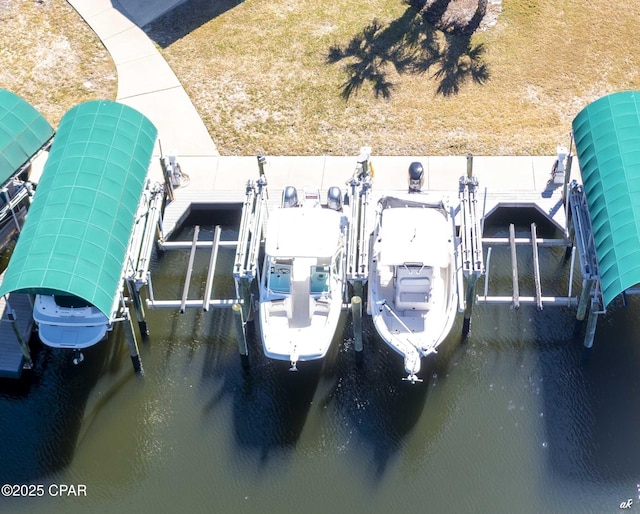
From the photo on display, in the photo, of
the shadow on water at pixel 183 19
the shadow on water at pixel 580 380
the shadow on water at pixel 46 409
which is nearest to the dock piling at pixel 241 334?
the shadow on water at pixel 46 409

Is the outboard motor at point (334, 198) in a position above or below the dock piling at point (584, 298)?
above

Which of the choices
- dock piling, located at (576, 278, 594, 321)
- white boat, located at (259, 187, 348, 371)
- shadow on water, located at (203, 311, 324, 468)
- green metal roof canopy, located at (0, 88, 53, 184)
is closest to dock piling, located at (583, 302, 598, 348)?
dock piling, located at (576, 278, 594, 321)

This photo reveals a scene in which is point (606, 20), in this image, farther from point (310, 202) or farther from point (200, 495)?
point (200, 495)

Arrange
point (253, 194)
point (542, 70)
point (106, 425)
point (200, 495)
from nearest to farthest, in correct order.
Result: point (200, 495)
point (106, 425)
point (253, 194)
point (542, 70)

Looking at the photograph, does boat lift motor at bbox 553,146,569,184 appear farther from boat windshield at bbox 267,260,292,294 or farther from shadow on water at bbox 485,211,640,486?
Answer: boat windshield at bbox 267,260,292,294

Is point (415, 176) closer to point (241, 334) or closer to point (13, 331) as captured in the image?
point (241, 334)

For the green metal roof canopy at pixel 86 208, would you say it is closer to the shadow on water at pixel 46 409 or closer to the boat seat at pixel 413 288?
the shadow on water at pixel 46 409

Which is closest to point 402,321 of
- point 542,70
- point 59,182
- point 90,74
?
point 59,182
